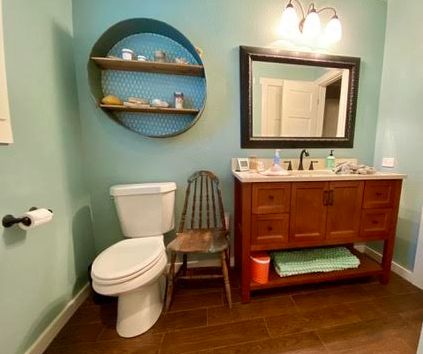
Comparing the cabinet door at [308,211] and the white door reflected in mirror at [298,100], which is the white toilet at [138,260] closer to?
the cabinet door at [308,211]

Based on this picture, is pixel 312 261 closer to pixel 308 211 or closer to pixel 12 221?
pixel 308 211

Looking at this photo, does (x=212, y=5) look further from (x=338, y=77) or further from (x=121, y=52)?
(x=338, y=77)

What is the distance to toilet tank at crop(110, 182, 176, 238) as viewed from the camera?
1.46 meters

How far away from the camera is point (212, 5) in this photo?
159cm

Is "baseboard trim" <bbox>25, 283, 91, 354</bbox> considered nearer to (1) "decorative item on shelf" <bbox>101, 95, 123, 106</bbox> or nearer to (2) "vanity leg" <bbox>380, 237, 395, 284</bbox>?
(1) "decorative item on shelf" <bbox>101, 95, 123, 106</bbox>

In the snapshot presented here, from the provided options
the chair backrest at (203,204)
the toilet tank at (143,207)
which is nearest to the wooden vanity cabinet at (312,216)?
the chair backrest at (203,204)

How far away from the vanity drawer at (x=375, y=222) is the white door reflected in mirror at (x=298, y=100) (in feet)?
2.43

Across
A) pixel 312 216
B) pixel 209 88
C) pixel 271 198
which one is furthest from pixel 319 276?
pixel 209 88

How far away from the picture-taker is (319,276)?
1.52 m

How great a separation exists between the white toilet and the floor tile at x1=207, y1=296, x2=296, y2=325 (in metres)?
0.39

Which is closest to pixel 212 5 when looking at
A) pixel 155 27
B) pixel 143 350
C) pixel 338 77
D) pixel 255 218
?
pixel 155 27

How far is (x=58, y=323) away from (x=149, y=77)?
5.85 feet

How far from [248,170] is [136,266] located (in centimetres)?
107

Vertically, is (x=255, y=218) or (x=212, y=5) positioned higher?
(x=212, y=5)
